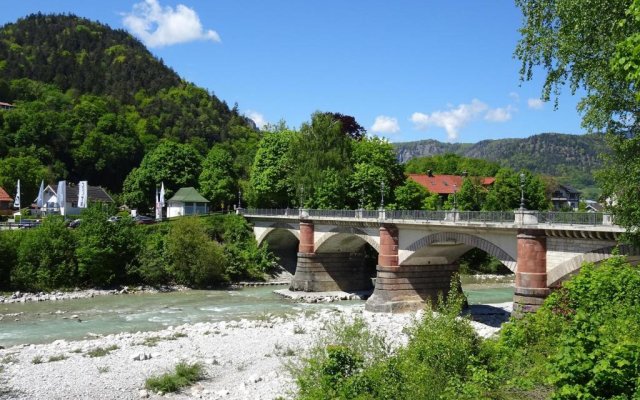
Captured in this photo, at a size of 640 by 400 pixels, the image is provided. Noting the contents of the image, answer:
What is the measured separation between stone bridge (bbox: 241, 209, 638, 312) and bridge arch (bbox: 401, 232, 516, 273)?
0.18 feet

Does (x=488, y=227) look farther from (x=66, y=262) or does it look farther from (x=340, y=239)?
(x=66, y=262)

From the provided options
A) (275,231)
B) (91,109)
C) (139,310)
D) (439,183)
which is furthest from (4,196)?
(439,183)

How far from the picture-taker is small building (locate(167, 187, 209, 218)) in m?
76.4

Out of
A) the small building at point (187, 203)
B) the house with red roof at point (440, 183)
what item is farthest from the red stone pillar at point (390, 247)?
the house with red roof at point (440, 183)

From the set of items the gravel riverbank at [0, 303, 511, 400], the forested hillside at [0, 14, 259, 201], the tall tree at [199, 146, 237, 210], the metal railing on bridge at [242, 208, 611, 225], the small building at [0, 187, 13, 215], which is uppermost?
the forested hillside at [0, 14, 259, 201]

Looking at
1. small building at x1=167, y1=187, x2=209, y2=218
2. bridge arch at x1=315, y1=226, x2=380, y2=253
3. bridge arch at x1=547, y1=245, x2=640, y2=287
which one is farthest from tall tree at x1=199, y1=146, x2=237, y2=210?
bridge arch at x1=547, y1=245, x2=640, y2=287

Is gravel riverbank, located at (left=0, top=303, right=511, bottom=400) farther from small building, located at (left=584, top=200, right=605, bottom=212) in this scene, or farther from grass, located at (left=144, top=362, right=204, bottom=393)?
small building, located at (left=584, top=200, right=605, bottom=212)

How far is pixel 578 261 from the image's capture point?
2616 centimetres

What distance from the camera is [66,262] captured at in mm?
49062

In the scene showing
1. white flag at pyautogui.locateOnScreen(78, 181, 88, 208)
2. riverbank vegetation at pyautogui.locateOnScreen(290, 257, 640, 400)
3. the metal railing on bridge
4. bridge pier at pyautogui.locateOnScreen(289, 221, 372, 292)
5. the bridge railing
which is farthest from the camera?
white flag at pyautogui.locateOnScreen(78, 181, 88, 208)

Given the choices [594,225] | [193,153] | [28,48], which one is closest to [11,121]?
[193,153]

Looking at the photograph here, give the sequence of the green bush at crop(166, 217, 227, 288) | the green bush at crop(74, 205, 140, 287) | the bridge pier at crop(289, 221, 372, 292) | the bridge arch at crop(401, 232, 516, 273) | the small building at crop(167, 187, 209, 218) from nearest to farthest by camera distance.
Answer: the bridge arch at crop(401, 232, 516, 273) < the green bush at crop(74, 205, 140, 287) < the bridge pier at crop(289, 221, 372, 292) < the green bush at crop(166, 217, 227, 288) < the small building at crop(167, 187, 209, 218)

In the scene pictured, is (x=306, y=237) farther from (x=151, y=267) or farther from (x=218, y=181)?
(x=218, y=181)

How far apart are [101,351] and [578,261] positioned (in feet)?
71.8
